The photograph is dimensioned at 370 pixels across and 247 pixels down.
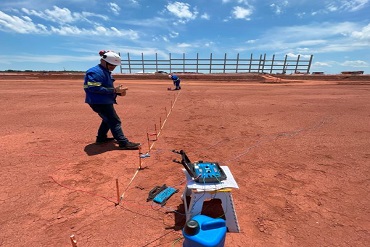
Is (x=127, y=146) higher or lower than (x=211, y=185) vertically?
lower

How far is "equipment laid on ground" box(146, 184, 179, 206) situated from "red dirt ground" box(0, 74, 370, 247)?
0.28ft

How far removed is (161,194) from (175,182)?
476mm

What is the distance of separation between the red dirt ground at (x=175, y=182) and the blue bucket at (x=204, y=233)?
19.7 inches

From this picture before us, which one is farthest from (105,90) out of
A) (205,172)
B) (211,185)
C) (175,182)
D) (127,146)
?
(211,185)

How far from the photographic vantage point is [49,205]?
321cm

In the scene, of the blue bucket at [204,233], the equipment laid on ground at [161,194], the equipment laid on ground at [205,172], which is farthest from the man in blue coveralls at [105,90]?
the blue bucket at [204,233]

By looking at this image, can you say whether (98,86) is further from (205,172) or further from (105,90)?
(205,172)

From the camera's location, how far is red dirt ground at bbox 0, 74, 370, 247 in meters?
2.73

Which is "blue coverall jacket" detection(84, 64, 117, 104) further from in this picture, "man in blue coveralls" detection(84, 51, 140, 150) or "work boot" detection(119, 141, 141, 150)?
"work boot" detection(119, 141, 141, 150)

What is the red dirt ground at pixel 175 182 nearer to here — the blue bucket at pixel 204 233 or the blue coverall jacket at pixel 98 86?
the blue bucket at pixel 204 233

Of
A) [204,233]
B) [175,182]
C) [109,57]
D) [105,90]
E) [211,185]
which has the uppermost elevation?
[109,57]

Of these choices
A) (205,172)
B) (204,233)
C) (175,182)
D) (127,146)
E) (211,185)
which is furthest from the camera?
(127,146)

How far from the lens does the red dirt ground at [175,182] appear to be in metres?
2.73

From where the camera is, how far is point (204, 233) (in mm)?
2152
